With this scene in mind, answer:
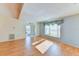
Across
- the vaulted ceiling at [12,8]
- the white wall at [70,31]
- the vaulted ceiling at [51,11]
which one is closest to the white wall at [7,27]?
the vaulted ceiling at [12,8]

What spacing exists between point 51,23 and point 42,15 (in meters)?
0.29

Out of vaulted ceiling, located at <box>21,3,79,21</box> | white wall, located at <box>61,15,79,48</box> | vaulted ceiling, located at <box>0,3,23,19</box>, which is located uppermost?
vaulted ceiling, located at <box>0,3,23,19</box>

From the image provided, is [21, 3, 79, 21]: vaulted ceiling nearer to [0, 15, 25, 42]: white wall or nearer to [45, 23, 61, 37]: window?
[45, 23, 61, 37]: window

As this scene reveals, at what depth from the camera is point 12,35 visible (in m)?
6.10

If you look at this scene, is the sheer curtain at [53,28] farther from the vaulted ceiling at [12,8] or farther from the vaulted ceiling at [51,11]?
the vaulted ceiling at [12,8]

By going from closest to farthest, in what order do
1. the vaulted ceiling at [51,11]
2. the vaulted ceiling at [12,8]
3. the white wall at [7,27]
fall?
the vaulted ceiling at [51,11]
the vaulted ceiling at [12,8]
the white wall at [7,27]

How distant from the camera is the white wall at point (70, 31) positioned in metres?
2.36

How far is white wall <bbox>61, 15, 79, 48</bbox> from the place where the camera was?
2.36 metres

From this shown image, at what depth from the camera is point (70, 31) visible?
2.42 m

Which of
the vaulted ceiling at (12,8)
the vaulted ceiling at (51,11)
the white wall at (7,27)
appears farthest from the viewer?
the white wall at (7,27)

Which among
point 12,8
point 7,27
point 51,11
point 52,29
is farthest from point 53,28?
point 7,27

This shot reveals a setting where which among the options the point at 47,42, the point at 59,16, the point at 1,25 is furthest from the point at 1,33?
the point at 59,16

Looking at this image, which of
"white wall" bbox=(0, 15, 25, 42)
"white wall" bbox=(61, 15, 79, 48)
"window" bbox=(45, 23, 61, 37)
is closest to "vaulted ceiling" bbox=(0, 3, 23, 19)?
"window" bbox=(45, 23, 61, 37)

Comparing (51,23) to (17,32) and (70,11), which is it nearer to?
(70,11)
